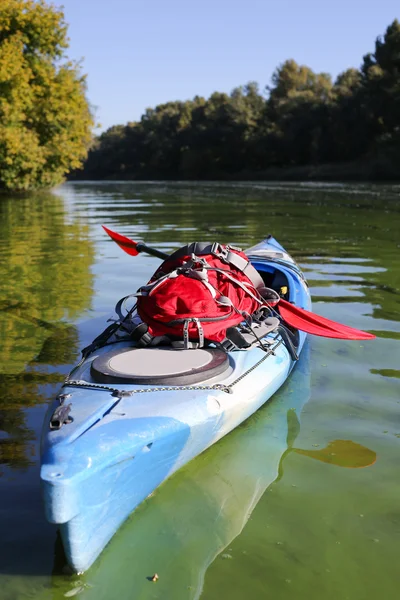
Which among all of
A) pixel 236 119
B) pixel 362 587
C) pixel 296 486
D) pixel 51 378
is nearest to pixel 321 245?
pixel 51 378

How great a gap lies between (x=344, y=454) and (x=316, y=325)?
1232 millimetres

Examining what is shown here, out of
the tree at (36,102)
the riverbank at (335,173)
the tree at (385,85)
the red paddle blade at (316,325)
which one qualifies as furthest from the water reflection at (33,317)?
the tree at (385,85)

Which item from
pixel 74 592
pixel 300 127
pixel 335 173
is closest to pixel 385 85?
pixel 335 173

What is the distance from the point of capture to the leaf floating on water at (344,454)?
333 cm

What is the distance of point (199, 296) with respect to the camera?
3828 millimetres

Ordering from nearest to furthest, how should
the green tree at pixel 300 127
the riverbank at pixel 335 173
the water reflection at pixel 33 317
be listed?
1. the water reflection at pixel 33 317
2. the riverbank at pixel 335 173
3. the green tree at pixel 300 127

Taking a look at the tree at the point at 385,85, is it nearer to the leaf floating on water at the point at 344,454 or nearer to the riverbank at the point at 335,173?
the riverbank at the point at 335,173

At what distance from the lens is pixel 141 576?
2.43m

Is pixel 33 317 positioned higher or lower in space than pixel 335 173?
lower

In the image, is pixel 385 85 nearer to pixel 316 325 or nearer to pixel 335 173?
pixel 335 173

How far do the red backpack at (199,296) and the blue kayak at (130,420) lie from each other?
161mm

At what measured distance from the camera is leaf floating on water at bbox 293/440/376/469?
333 cm

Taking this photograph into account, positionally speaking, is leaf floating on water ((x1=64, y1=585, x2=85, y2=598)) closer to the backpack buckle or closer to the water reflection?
the water reflection

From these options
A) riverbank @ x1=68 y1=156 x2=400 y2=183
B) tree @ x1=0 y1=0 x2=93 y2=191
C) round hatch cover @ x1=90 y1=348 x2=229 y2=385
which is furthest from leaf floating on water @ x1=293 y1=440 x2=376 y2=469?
Answer: riverbank @ x1=68 y1=156 x2=400 y2=183
